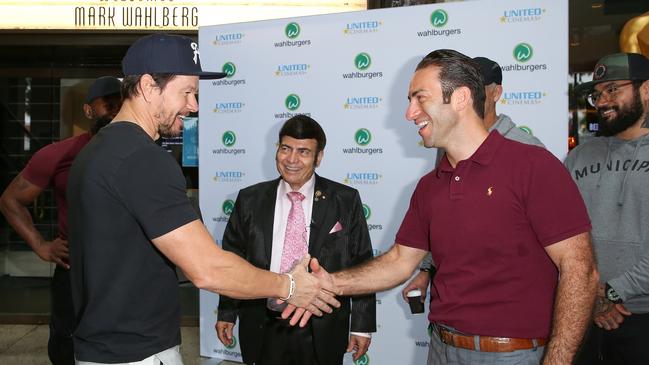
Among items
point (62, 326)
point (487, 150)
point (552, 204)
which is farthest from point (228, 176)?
point (552, 204)

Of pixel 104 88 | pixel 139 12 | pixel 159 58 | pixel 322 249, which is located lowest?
pixel 322 249

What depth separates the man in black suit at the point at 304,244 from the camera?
3.38m

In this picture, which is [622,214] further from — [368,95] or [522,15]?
[368,95]

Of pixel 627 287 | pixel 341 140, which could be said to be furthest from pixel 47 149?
pixel 627 287

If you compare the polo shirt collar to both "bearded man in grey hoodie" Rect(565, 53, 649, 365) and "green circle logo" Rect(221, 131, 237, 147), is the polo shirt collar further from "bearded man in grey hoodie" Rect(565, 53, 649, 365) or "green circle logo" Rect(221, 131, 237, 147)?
"green circle logo" Rect(221, 131, 237, 147)

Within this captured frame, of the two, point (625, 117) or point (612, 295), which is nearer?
point (612, 295)

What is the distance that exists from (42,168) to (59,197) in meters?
0.25

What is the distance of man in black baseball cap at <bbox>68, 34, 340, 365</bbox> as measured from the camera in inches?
77.0

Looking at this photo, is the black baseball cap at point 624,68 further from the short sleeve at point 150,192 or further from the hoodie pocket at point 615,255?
the short sleeve at point 150,192

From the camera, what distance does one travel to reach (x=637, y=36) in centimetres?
416

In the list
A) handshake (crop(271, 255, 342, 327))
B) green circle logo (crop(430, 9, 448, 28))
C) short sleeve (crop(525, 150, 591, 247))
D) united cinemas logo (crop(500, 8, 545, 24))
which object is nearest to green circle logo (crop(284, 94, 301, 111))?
green circle logo (crop(430, 9, 448, 28))

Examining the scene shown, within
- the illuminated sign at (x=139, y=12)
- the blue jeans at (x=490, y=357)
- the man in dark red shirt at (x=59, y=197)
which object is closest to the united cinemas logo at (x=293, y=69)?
the man in dark red shirt at (x=59, y=197)

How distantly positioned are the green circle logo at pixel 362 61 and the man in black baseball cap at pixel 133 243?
200cm

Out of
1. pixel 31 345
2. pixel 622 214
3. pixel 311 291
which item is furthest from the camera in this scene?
pixel 31 345
